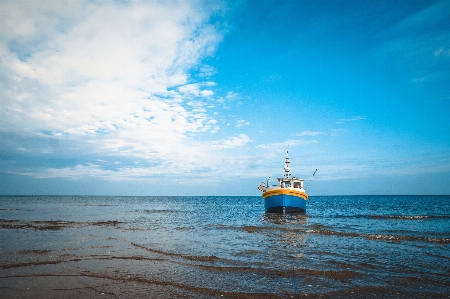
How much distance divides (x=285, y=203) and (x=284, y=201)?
12.2 inches

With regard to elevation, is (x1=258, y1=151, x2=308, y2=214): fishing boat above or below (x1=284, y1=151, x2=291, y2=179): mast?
below

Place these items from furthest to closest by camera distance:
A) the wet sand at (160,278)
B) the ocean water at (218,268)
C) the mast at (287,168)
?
the mast at (287,168), the ocean water at (218,268), the wet sand at (160,278)

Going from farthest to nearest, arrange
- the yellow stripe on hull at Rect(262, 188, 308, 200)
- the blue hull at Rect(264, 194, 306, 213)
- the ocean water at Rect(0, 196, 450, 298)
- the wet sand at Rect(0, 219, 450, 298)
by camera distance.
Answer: the yellow stripe on hull at Rect(262, 188, 308, 200) < the blue hull at Rect(264, 194, 306, 213) < the ocean water at Rect(0, 196, 450, 298) < the wet sand at Rect(0, 219, 450, 298)

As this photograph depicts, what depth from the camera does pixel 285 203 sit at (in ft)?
110

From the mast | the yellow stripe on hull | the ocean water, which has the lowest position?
the ocean water

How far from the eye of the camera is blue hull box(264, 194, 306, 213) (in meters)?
33.5

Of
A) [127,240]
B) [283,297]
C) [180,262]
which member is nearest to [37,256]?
[127,240]

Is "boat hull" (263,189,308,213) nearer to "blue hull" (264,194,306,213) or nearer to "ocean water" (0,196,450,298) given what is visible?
"blue hull" (264,194,306,213)

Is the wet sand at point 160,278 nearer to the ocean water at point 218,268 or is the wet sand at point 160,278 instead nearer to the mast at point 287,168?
the ocean water at point 218,268

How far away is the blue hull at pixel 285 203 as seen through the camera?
110 ft

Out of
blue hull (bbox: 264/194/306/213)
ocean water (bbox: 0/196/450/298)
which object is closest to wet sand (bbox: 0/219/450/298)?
ocean water (bbox: 0/196/450/298)

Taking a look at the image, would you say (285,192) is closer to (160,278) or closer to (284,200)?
(284,200)

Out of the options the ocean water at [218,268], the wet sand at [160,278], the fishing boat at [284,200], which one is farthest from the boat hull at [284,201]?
the wet sand at [160,278]

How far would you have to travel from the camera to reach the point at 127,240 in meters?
15.9
